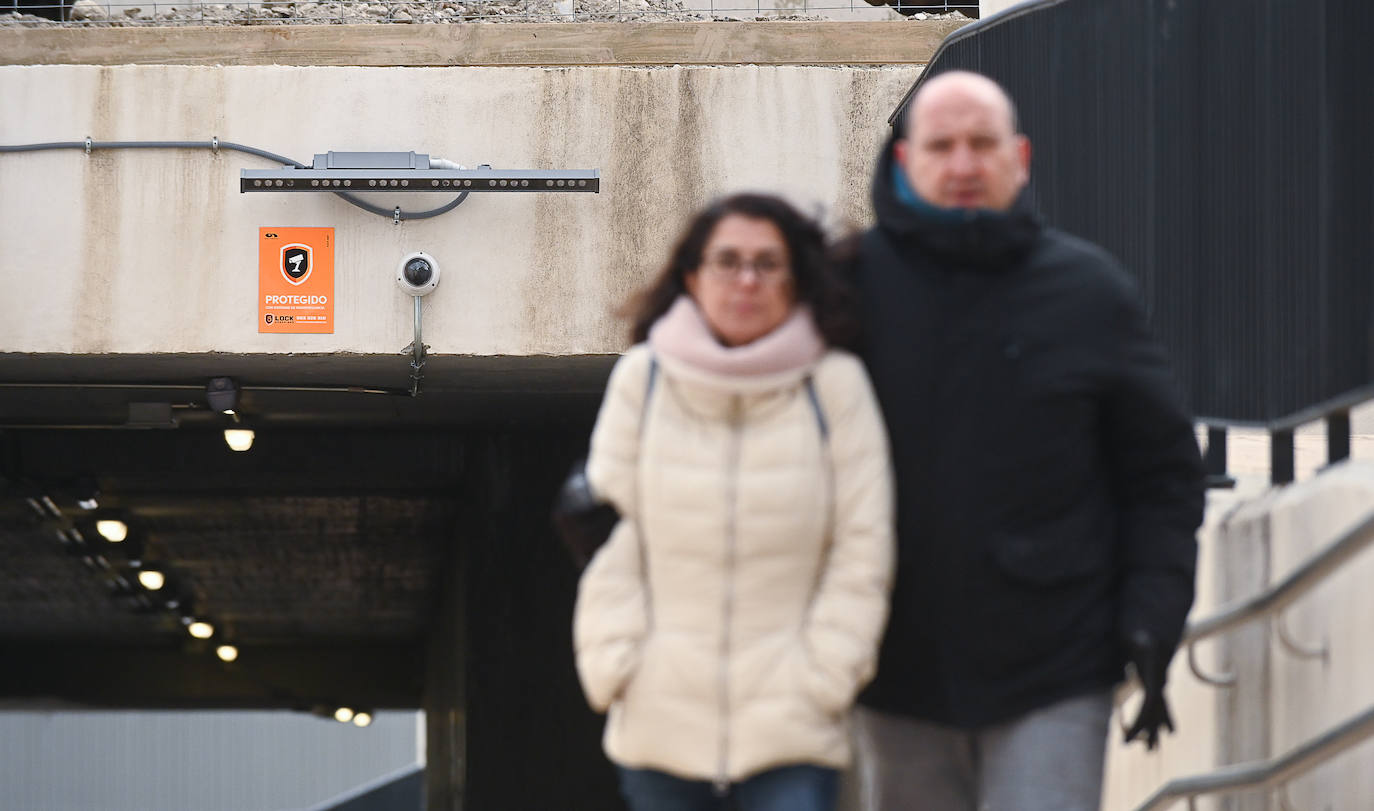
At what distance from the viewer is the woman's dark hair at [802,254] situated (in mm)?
2930

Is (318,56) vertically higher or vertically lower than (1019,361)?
higher

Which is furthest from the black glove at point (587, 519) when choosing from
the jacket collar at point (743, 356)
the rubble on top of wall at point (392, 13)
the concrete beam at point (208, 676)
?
the concrete beam at point (208, 676)

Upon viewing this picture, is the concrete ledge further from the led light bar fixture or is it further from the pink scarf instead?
the pink scarf

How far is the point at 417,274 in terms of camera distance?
757cm

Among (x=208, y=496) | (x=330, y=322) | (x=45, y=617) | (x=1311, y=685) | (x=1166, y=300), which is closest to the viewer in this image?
(x=1311, y=685)

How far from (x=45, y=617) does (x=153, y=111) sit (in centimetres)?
1448

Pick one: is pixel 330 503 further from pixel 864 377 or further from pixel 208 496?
pixel 864 377

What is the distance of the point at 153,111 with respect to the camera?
7637 millimetres

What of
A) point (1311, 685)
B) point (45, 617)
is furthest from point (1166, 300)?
point (45, 617)

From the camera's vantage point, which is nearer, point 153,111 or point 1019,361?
point 1019,361

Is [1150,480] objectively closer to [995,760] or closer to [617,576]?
[995,760]

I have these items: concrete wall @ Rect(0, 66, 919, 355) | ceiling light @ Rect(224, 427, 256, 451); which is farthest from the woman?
ceiling light @ Rect(224, 427, 256, 451)

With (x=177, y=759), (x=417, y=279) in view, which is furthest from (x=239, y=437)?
(x=177, y=759)

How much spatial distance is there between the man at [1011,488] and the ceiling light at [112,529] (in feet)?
40.3
